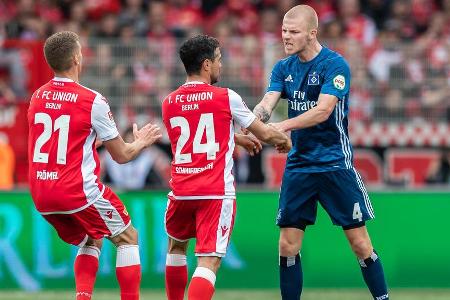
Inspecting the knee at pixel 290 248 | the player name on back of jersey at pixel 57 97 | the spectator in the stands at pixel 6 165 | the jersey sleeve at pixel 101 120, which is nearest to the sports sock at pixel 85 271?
the jersey sleeve at pixel 101 120

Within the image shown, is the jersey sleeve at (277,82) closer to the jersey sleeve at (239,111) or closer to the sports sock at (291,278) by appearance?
the jersey sleeve at (239,111)

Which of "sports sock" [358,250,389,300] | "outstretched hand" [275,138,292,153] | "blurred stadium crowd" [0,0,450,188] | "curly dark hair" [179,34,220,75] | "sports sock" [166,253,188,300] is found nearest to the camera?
"curly dark hair" [179,34,220,75]

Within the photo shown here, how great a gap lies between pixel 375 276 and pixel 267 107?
1.67m

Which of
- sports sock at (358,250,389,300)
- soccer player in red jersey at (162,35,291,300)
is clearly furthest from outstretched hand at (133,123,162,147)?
sports sock at (358,250,389,300)

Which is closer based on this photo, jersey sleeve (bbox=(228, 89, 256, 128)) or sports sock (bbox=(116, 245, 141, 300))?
jersey sleeve (bbox=(228, 89, 256, 128))

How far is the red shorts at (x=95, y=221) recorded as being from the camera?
924cm

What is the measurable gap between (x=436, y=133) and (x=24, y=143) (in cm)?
573

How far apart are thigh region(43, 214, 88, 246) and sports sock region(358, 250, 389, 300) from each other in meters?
2.35

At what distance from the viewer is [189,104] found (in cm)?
908

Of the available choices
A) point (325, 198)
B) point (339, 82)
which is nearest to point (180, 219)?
point (325, 198)

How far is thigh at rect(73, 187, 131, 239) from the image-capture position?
30.3 feet

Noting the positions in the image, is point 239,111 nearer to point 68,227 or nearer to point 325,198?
point 325,198

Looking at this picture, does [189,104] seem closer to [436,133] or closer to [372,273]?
[372,273]

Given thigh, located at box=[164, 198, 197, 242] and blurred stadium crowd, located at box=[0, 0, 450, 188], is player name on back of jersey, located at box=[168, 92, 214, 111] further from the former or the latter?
blurred stadium crowd, located at box=[0, 0, 450, 188]
